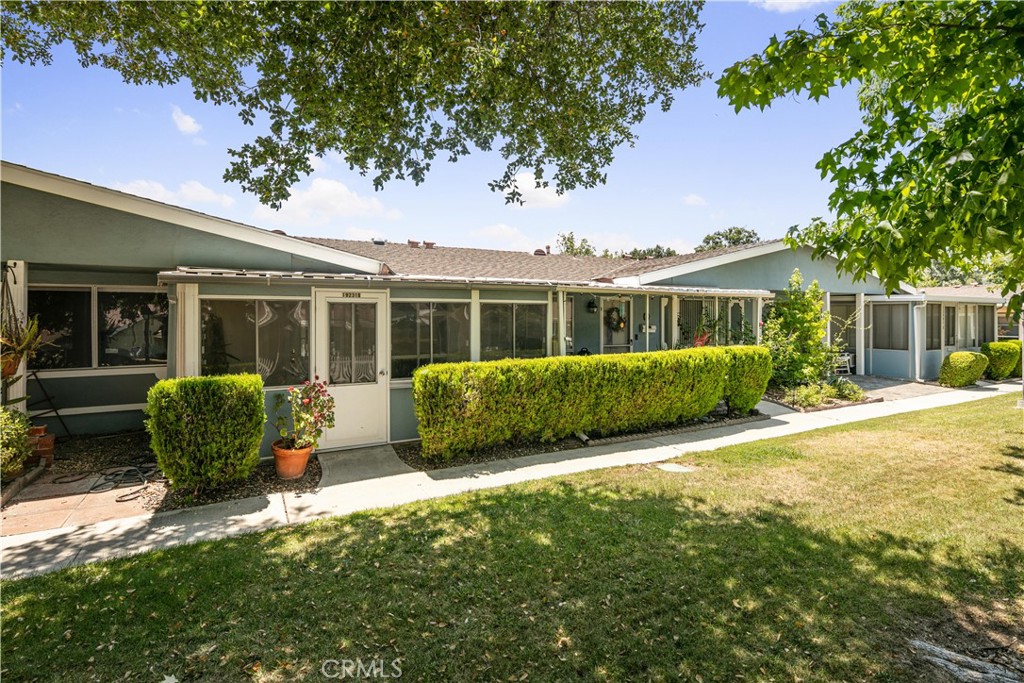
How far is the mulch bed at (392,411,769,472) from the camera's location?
292 inches

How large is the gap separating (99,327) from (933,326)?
74.8 ft

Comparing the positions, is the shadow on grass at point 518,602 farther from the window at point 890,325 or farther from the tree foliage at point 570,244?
the tree foliage at point 570,244

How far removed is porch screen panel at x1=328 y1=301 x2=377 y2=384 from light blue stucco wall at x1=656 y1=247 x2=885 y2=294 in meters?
7.74

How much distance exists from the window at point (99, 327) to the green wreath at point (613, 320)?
33.0 feet

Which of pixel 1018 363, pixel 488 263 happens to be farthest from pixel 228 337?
pixel 1018 363

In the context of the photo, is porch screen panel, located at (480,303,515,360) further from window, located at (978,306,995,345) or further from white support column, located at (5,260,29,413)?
window, located at (978,306,995,345)

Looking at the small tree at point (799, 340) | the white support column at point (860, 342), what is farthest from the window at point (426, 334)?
the white support column at point (860, 342)

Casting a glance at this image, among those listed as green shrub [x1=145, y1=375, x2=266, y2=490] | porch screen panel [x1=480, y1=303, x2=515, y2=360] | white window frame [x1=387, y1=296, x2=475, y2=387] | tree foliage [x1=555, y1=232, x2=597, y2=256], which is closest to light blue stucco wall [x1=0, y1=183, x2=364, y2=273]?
white window frame [x1=387, y1=296, x2=475, y2=387]

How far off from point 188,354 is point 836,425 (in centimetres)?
1155

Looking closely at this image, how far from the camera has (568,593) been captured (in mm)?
3750

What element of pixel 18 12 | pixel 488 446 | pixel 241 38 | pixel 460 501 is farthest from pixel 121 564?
pixel 18 12

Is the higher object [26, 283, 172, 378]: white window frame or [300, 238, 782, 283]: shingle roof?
[300, 238, 782, 283]: shingle roof

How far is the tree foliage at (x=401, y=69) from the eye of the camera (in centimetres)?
536

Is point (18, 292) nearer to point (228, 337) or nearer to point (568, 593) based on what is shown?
point (228, 337)
